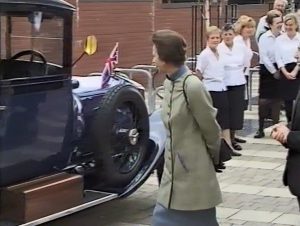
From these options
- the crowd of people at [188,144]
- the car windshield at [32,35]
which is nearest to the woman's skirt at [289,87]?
the car windshield at [32,35]

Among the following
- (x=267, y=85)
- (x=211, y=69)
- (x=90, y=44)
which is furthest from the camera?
(x=267, y=85)

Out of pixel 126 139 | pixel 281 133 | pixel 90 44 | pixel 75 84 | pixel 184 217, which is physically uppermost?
pixel 90 44

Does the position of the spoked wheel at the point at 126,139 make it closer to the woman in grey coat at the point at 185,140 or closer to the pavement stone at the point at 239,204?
the pavement stone at the point at 239,204

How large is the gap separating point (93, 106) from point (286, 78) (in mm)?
4656

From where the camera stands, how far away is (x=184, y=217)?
4.76 metres

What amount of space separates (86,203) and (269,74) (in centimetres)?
527

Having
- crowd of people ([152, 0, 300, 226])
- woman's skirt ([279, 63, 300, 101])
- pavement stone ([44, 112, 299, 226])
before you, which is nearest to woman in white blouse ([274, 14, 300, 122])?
woman's skirt ([279, 63, 300, 101])

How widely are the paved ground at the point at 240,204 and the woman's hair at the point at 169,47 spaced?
2.25 metres

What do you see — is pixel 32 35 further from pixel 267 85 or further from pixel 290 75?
pixel 267 85

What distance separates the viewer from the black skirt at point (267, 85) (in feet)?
34.8

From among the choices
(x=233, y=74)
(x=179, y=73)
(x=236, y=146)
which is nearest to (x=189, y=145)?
(x=179, y=73)

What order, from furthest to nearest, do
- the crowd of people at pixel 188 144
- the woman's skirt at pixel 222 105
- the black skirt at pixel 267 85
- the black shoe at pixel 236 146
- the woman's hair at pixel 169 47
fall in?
the black skirt at pixel 267 85, the black shoe at pixel 236 146, the woman's skirt at pixel 222 105, the woman's hair at pixel 169 47, the crowd of people at pixel 188 144

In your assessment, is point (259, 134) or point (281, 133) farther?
point (259, 134)

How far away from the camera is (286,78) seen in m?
10.4
